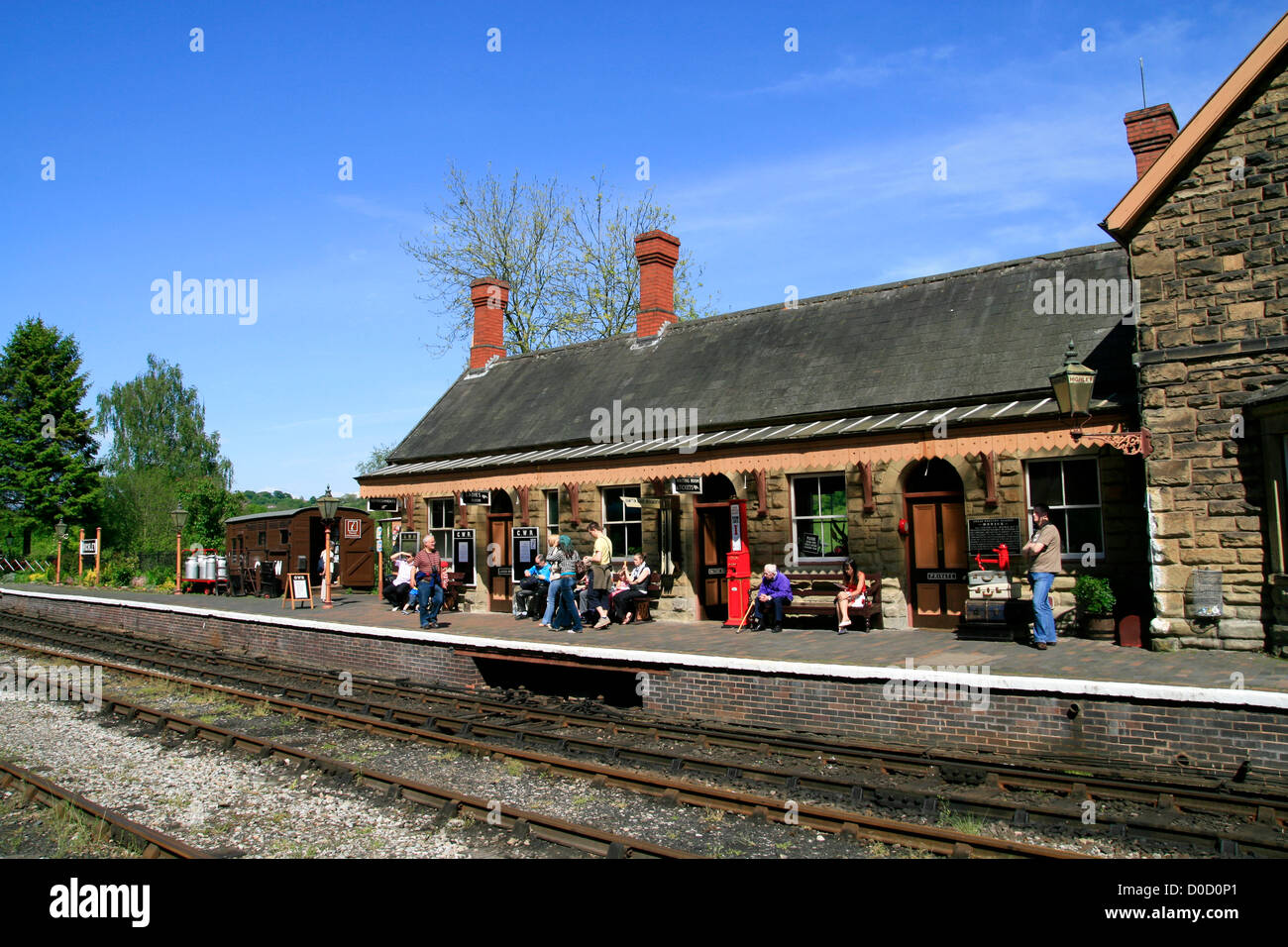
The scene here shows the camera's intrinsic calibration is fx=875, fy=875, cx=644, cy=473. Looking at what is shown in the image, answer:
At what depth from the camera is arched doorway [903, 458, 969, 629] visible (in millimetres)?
13141

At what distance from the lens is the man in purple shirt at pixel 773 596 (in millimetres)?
13227

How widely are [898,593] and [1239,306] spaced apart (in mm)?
5781

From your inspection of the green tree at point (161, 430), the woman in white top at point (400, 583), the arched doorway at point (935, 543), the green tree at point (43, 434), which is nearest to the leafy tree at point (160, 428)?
the green tree at point (161, 430)

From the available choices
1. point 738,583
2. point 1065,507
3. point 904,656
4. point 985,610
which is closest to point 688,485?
point 738,583

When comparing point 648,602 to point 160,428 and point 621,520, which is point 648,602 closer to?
point 621,520

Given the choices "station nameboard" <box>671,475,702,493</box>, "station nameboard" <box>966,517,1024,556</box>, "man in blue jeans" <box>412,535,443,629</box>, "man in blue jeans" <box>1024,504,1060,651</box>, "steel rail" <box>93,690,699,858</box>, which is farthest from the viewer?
"man in blue jeans" <box>412,535,443,629</box>

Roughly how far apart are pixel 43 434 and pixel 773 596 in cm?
4288

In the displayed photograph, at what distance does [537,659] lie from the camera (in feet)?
38.4

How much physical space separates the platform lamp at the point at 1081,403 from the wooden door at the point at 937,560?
9.25 feet

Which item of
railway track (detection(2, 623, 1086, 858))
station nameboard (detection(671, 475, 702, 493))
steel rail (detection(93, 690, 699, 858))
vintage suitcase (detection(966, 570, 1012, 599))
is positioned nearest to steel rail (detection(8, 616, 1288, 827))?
railway track (detection(2, 623, 1086, 858))

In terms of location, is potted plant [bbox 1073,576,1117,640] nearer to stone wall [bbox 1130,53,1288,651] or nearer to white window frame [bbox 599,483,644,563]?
stone wall [bbox 1130,53,1288,651]

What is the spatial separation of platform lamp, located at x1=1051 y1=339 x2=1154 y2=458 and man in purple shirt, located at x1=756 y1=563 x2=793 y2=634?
468 cm
